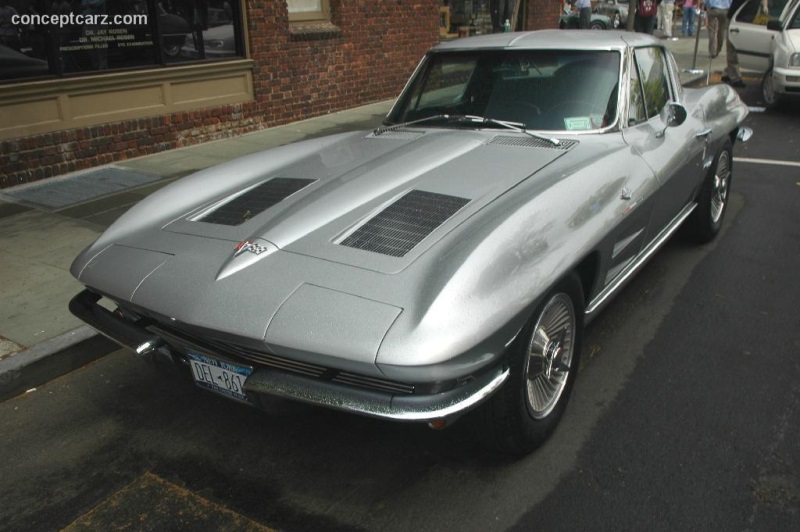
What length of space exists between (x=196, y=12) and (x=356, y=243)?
700 centimetres

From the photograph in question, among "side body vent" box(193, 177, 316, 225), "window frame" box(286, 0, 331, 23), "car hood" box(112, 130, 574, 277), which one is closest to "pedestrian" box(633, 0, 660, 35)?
"window frame" box(286, 0, 331, 23)

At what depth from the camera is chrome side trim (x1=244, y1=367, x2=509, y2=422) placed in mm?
2359

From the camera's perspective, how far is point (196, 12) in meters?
8.76

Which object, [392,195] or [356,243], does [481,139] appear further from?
[356,243]

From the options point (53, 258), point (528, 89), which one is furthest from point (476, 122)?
point (53, 258)

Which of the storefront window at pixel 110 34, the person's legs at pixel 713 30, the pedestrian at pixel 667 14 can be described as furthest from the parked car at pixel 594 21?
the storefront window at pixel 110 34

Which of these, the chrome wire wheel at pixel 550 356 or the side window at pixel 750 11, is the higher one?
the side window at pixel 750 11

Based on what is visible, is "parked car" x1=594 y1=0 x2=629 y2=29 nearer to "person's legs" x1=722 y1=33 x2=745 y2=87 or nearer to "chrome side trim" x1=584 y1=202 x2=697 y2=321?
"person's legs" x1=722 y1=33 x2=745 y2=87

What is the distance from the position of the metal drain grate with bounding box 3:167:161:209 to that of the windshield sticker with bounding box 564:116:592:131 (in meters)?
4.64

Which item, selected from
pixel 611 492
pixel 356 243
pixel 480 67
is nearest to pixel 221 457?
pixel 356 243

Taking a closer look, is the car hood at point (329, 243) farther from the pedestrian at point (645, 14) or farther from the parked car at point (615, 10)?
the parked car at point (615, 10)

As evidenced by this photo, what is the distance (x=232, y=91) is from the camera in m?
9.37

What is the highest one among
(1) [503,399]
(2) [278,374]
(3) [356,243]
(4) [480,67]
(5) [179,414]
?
(4) [480,67]

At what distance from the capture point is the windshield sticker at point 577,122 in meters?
3.90
